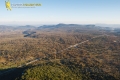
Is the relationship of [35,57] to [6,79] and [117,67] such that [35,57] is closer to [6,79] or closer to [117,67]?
[6,79]

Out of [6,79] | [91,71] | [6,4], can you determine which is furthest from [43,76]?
[6,4]

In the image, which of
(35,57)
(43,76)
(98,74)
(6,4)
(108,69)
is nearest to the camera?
(6,4)

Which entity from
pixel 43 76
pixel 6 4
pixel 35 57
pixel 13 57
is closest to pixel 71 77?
pixel 43 76

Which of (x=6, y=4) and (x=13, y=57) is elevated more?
(x=6, y=4)

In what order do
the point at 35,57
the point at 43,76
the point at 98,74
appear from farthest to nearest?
the point at 35,57, the point at 98,74, the point at 43,76

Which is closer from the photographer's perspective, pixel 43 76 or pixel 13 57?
pixel 43 76

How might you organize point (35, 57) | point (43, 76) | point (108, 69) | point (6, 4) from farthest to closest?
1. point (35, 57)
2. point (108, 69)
3. point (43, 76)
4. point (6, 4)

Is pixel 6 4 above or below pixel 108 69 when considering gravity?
above

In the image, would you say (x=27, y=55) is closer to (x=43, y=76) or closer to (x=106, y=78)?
(x=43, y=76)

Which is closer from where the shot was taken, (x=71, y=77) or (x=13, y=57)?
(x=71, y=77)
